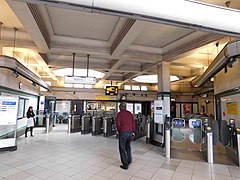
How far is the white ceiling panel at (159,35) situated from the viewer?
15.2 feet

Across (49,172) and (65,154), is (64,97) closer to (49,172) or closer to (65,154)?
(65,154)

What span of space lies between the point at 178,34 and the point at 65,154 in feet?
15.8

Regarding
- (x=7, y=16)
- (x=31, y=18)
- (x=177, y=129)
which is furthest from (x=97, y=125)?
(x=31, y=18)

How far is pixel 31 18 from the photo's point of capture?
358cm

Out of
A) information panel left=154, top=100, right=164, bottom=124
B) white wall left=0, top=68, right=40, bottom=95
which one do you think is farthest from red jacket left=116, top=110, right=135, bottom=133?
white wall left=0, top=68, right=40, bottom=95

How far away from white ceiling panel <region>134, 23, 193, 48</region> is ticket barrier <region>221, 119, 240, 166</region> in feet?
9.60

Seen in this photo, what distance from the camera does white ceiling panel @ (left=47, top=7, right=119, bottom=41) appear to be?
4.10m

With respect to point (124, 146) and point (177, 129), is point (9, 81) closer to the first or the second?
point (124, 146)

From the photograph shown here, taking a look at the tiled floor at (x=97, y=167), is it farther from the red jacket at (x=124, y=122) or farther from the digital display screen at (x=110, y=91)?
the digital display screen at (x=110, y=91)

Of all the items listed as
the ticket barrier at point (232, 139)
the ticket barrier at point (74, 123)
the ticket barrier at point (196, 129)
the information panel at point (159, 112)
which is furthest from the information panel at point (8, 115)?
the ticket barrier at point (232, 139)

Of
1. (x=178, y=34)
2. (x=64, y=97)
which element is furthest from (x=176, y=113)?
(x=178, y=34)

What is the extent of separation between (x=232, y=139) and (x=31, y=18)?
5.92m

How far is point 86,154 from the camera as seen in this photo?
4980 millimetres

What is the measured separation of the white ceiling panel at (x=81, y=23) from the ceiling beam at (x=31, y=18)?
369 millimetres
